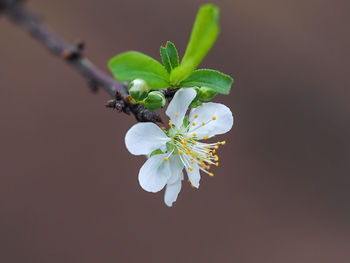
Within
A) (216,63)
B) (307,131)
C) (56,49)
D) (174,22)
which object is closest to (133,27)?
(174,22)

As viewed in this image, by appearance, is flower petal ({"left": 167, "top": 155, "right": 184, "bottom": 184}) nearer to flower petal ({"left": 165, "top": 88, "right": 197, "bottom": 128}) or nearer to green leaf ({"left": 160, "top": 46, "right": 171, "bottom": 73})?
flower petal ({"left": 165, "top": 88, "right": 197, "bottom": 128})

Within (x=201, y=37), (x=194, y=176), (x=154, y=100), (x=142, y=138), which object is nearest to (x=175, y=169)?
(x=194, y=176)

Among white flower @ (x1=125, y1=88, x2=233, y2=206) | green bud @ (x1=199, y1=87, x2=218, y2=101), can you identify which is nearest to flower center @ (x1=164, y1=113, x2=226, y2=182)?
white flower @ (x1=125, y1=88, x2=233, y2=206)

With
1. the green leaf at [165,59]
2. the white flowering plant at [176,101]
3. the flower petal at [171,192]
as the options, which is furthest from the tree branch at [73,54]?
the flower petal at [171,192]

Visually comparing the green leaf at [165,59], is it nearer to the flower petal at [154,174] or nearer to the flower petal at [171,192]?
the flower petal at [154,174]

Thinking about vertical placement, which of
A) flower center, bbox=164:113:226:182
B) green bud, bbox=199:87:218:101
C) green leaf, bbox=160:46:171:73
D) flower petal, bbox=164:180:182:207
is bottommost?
flower petal, bbox=164:180:182:207

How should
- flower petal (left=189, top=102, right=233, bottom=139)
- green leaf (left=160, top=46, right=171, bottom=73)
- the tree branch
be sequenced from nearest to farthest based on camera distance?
the tree branch, green leaf (left=160, top=46, right=171, bottom=73), flower petal (left=189, top=102, right=233, bottom=139)
